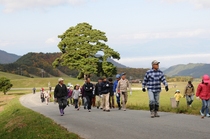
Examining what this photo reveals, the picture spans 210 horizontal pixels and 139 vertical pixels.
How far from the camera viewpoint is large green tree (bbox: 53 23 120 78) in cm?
5425

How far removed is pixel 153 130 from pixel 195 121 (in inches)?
86.2

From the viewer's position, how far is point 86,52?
5438cm

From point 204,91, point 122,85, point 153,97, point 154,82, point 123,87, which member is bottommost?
point 153,97

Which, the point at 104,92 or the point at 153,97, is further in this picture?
the point at 104,92

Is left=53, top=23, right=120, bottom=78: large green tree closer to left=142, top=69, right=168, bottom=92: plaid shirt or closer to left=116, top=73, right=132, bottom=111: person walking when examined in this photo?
left=116, top=73, right=132, bottom=111: person walking

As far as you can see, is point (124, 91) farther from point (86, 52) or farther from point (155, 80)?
point (86, 52)

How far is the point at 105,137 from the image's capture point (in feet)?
30.9

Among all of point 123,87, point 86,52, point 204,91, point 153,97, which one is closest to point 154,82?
point 153,97

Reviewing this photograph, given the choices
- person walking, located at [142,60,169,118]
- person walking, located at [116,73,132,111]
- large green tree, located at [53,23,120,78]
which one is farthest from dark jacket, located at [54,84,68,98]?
large green tree, located at [53,23,120,78]

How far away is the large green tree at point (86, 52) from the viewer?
5425 centimetres

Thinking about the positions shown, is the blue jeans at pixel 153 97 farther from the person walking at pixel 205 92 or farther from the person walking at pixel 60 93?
the person walking at pixel 60 93

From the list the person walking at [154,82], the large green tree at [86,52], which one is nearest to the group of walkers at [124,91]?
the person walking at [154,82]

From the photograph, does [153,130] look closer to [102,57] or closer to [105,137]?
[105,137]

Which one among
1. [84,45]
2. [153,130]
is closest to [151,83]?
[153,130]
